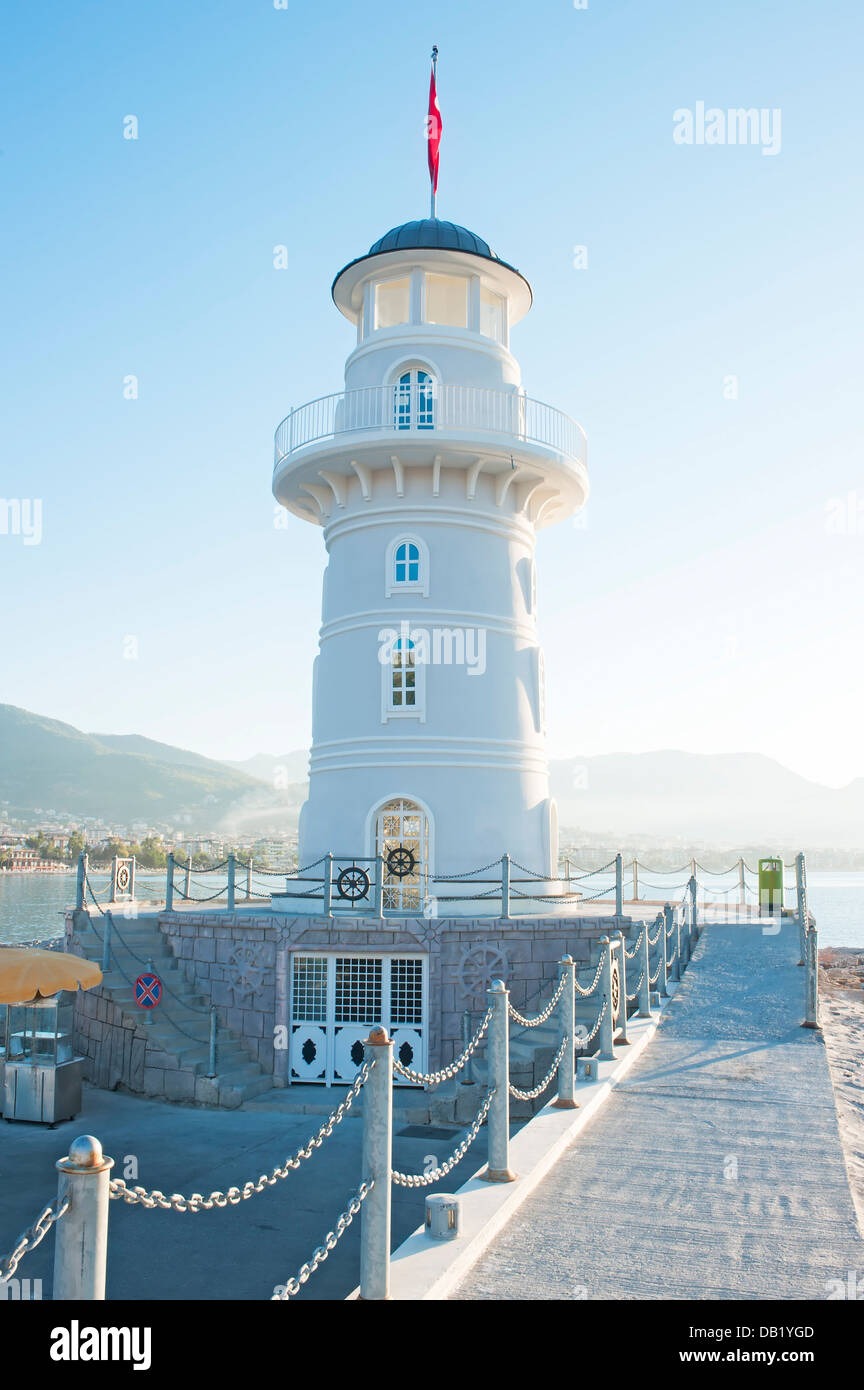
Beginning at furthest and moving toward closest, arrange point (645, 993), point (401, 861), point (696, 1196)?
point (401, 861) < point (645, 993) < point (696, 1196)

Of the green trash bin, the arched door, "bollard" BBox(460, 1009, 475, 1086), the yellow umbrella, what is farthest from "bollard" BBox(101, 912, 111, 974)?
the green trash bin

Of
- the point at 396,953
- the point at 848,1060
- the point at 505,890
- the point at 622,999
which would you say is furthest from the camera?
the point at 505,890

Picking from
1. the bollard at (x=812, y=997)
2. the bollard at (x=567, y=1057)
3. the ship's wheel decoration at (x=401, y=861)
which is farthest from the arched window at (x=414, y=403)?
A: the bollard at (x=567, y=1057)

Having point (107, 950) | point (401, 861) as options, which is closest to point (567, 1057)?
point (401, 861)

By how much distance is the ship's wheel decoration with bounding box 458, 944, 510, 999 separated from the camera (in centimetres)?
1638

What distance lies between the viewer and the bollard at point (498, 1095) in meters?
7.15

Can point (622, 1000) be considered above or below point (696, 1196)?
above

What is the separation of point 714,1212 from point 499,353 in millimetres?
17755

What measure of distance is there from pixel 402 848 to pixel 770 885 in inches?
424

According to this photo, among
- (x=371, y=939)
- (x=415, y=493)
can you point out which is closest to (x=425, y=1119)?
(x=371, y=939)

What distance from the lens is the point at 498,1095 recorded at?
7.28 meters

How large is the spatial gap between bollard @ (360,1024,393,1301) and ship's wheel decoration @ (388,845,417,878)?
1353cm

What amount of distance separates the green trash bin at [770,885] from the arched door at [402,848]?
980cm

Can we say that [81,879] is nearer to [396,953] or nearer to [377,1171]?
[396,953]
